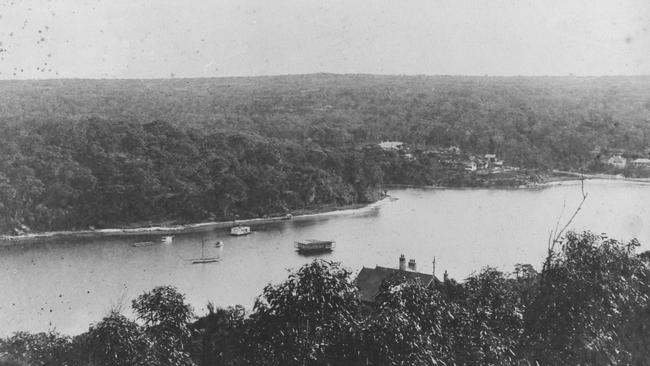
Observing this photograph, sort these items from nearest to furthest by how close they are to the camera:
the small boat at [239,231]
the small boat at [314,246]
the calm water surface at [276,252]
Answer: the calm water surface at [276,252], the small boat at [314,246], the small boat at [239,231]

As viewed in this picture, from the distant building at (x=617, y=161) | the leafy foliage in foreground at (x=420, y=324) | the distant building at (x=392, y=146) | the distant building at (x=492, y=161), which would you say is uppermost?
the leafy foliage in foreground at (x=420, y=324)

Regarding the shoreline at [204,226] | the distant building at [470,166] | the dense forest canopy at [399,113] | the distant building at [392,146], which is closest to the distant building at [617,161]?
the shoreline at [204,226]

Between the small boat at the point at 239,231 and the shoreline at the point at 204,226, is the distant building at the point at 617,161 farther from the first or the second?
the small boat at the point at 239,231

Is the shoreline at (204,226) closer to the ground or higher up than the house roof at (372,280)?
closer to the ground

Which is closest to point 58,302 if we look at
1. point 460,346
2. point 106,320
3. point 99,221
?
point 99,221

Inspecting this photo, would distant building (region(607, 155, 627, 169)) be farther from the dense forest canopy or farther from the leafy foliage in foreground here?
the leafy foliage in foreground

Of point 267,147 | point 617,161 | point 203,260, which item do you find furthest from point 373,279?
point 617,161

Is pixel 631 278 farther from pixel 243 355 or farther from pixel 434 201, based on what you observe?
pixel 434 201
